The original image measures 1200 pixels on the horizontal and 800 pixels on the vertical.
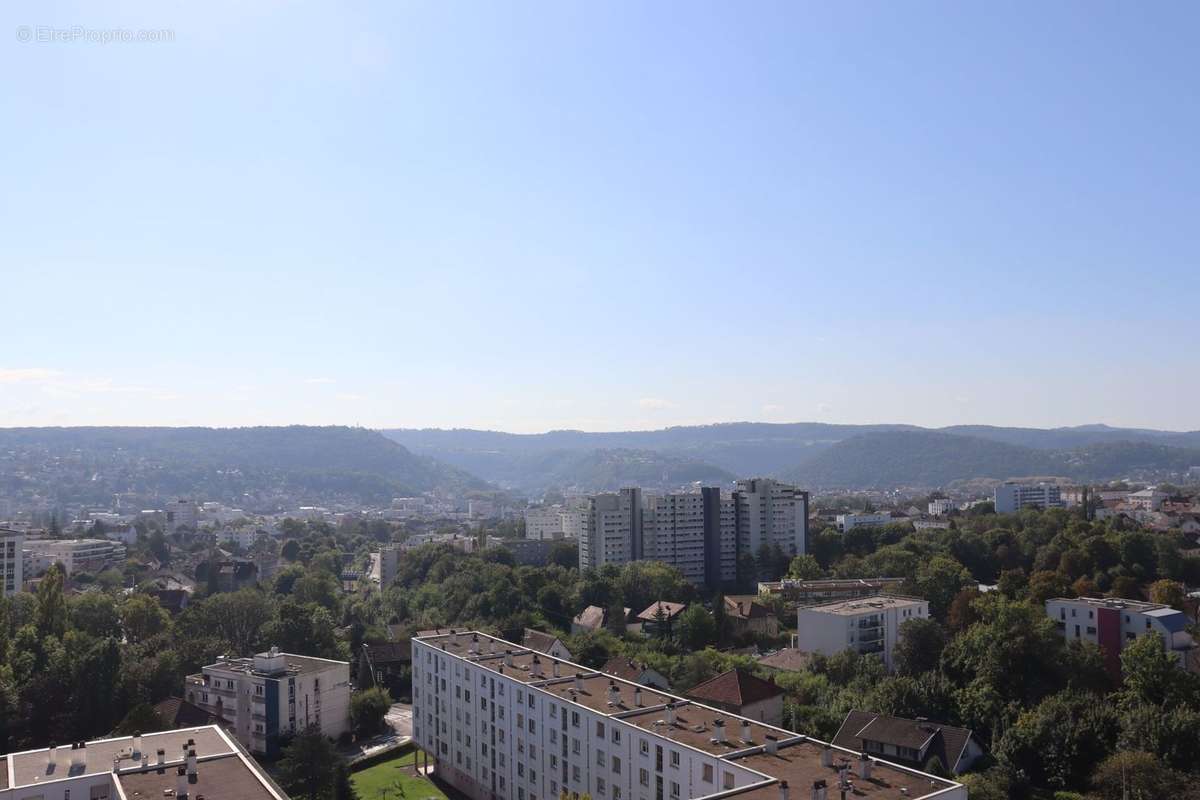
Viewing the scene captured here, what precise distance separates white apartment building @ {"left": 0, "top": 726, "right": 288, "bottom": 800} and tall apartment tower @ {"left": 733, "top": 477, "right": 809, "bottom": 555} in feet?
141

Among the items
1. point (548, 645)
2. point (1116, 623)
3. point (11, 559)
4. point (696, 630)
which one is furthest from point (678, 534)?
point (11, 559)

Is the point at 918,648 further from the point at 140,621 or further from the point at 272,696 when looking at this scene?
the point at 140,621

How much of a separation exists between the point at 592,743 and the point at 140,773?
26.3 feet

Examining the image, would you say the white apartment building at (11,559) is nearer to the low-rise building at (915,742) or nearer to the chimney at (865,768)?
the low-rise building at (915,742)

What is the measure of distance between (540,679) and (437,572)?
33.1 metres

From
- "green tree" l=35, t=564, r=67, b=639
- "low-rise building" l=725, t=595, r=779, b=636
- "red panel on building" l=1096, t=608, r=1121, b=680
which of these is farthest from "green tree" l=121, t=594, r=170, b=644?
"red panel on building" l=1096, t=608, r=1121, b=680

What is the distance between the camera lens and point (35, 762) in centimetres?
1728

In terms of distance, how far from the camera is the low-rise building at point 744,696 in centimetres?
2338

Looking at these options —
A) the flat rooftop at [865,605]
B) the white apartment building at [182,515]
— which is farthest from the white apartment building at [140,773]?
the white apartment building at [182,515]

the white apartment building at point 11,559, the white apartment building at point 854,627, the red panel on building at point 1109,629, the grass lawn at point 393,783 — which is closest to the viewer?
the grass lawn at point 393,783

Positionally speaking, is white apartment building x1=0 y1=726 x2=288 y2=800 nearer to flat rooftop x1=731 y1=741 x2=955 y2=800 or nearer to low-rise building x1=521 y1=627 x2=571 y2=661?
flat rooftop x1=731 y1=741 x2=955 y2=800

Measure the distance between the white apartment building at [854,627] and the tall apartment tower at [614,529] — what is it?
2402cm

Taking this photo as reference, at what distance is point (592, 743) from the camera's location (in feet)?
59.8

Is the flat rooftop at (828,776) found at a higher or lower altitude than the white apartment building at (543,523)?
higher
